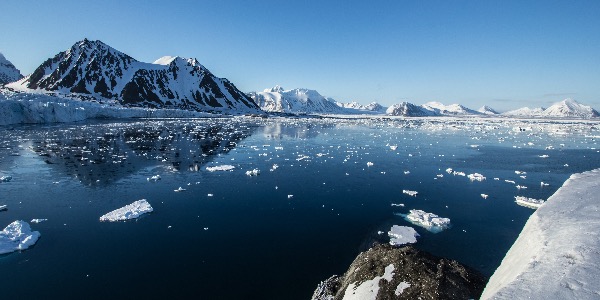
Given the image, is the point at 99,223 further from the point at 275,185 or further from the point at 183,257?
the point at 275,185

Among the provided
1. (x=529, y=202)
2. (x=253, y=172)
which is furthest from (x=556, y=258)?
(x=253, y=172)

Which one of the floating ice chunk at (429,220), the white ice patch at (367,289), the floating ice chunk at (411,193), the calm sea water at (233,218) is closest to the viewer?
the white ice patch at (367,289)

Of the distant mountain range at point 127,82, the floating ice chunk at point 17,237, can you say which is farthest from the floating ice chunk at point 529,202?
the distant mountain range at point 127,82

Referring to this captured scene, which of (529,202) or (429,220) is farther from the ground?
(529,202)

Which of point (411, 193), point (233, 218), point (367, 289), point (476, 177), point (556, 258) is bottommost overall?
point (233, 218)

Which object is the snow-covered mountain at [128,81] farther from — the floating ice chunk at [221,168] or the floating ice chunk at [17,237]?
the floating ice chunk at [17,237]

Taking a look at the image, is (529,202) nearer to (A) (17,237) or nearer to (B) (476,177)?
(B) (476,177)

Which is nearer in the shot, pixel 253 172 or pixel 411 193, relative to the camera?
pixel 411 193
